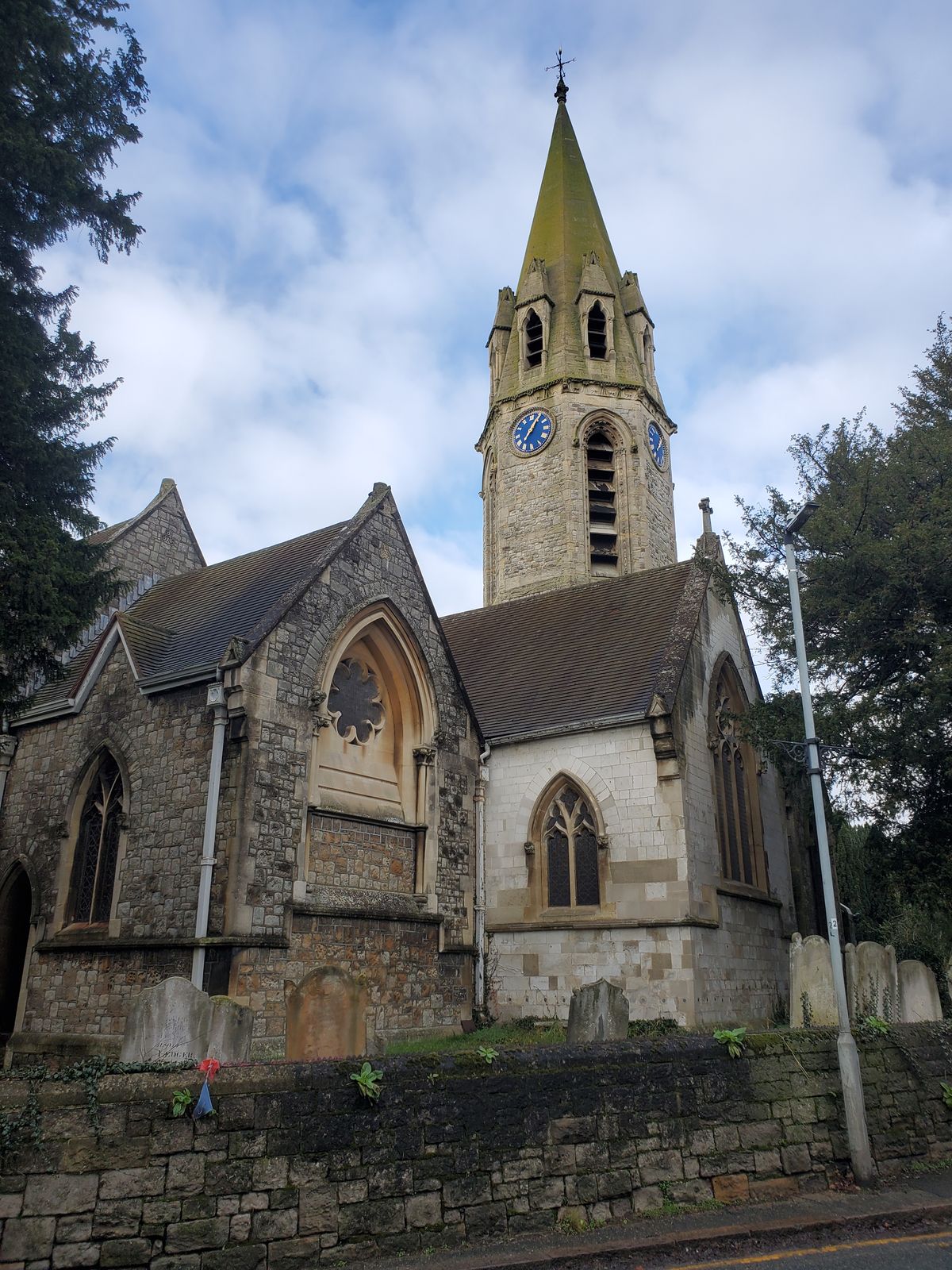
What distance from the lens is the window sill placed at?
1716 cm

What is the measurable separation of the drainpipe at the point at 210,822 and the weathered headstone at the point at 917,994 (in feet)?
28.0

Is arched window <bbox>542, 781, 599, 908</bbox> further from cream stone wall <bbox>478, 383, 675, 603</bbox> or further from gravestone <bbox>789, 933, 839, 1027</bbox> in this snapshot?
cream stone wall <bbox>478, 383, 675, 603</bbox>

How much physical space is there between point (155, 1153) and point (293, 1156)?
3.09 feet

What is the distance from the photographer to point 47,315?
48.4ft

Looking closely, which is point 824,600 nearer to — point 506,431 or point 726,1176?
point 726,1176

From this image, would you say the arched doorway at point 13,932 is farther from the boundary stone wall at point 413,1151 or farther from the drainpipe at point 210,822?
the boundary stone wall at point 413,1151

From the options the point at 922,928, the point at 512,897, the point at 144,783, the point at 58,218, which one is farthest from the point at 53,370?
the point at 922,928

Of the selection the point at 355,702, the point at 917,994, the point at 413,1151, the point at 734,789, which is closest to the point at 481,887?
the point at 355,702

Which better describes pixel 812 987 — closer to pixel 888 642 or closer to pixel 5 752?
pixel 888 642

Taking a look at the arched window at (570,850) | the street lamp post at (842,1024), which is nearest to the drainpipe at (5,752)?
the arched window at (570,850)

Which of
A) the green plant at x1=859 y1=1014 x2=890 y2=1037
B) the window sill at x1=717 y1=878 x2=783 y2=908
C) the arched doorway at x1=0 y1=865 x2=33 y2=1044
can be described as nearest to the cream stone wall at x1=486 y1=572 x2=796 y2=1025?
the window sill at x1=717 y1=878 x2=783 y2=908

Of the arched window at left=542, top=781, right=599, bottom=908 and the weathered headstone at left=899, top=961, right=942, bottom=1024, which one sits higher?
the arched window at left=542, top=781, right=599, bottom=908

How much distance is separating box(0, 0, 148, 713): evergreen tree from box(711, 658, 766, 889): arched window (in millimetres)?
11463

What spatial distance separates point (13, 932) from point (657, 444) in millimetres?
25745
